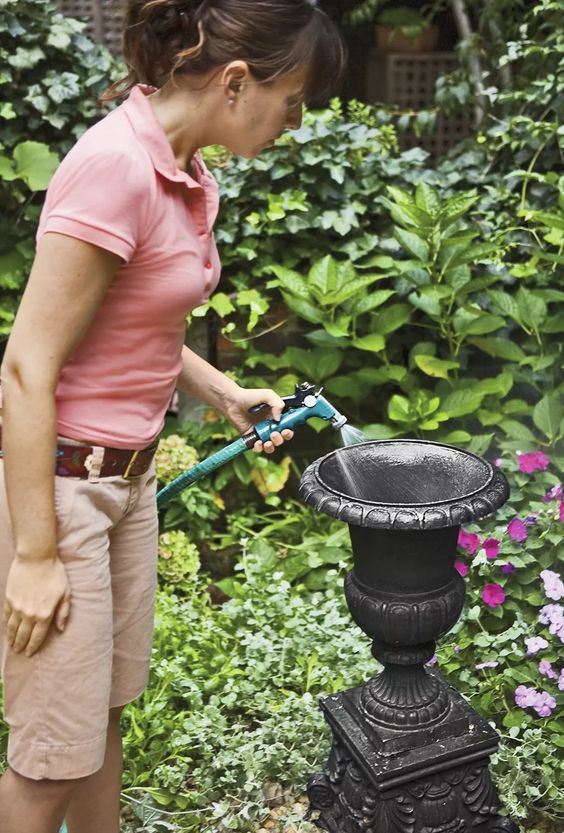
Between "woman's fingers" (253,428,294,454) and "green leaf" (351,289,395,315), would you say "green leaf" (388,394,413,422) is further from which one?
"woman's fingers" (253,428,294,454)

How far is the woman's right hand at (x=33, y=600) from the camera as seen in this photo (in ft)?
4.17

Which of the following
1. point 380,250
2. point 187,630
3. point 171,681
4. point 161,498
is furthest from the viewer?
point 380,250

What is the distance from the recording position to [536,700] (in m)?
2.11

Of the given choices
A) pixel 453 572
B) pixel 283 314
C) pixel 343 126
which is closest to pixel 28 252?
pixel 283 314

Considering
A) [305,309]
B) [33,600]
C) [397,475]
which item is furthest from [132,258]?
[305,309]

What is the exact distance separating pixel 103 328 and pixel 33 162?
2.11m

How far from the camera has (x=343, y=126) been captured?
131 inches

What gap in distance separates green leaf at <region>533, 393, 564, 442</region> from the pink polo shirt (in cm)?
162

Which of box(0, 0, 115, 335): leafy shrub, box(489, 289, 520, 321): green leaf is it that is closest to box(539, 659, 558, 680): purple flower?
box(489, 289, 520, 321): green leaf

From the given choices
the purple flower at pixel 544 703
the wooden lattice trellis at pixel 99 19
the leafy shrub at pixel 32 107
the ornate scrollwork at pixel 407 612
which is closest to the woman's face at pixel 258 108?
the ornate scrollwork at pixel 407 612

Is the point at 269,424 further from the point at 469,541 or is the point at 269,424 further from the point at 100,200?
the point at 469,541

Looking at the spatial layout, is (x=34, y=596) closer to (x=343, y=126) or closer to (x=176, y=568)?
(x=176, y=568)

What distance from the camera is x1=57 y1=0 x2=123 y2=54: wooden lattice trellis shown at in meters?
4.35

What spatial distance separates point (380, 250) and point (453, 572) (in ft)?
5.35
